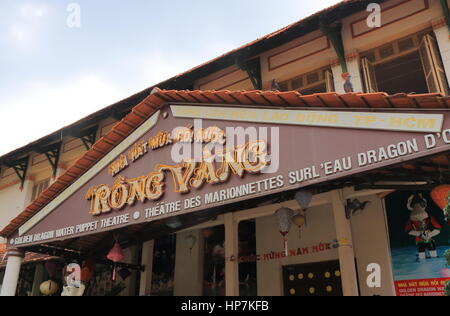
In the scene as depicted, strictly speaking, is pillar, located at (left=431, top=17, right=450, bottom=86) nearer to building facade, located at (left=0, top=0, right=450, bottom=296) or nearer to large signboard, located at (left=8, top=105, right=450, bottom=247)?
building facade, located at (left=0, top=0, right=450, bottom=296)

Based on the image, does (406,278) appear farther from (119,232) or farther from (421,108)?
(119,232)

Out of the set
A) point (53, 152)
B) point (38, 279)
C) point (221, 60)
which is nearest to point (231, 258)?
point (221, 60)

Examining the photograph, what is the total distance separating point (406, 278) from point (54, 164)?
1207cm

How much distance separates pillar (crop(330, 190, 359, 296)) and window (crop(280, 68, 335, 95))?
11.4 ft

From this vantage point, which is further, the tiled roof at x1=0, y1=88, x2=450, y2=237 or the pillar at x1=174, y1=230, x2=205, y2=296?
the pillar at x1=174, y1=230, x2=205, y2=296

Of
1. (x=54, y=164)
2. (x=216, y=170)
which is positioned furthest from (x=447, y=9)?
(x=54, y=164)

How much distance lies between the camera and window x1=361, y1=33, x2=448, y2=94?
25.6ft

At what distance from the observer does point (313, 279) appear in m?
9.51

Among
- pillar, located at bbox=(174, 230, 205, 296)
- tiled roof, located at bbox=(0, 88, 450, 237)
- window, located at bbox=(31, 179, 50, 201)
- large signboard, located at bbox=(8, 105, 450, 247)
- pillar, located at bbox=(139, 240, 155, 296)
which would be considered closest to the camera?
tiled roof, located at bbox=(0, 88, 450, 237)

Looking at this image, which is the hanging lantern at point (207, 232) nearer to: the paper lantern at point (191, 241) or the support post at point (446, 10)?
the paper lantern at point (191, 241)

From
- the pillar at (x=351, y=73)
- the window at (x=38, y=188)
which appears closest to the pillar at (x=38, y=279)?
the window at (x=38, y=188)

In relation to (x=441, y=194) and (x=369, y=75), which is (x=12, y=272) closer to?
(x=441, y=194)

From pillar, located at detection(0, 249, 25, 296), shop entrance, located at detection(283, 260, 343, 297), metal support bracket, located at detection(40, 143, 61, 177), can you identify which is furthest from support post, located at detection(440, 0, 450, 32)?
metal support bracket, located at detection(40, 143, 61, 177)
